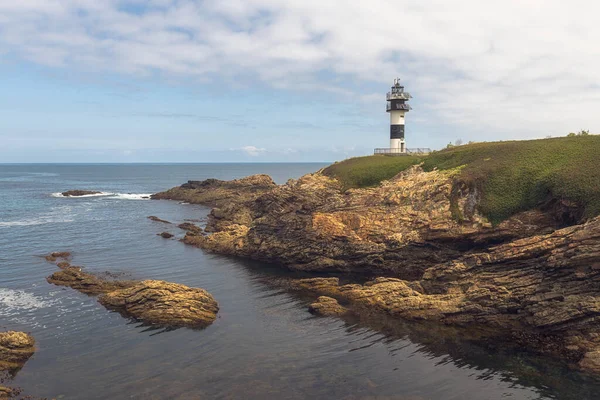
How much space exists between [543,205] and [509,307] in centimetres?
1017

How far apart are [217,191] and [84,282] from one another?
69217 mm

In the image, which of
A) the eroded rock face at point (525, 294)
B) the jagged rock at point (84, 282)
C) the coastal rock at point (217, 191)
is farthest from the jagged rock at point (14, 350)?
the coastal rock at point (217, 191)

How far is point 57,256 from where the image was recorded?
45.3m

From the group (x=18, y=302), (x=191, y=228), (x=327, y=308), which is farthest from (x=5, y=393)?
(x=191, y=228)

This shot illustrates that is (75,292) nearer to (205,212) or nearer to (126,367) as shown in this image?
(126,367)

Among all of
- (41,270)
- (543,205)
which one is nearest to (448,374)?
(543,205)

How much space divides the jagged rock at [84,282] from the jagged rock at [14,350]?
33.6 feet

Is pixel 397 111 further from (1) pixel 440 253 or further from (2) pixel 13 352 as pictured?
(2) pixel 13 352

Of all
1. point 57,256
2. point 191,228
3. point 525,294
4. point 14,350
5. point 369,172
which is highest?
point 369,172

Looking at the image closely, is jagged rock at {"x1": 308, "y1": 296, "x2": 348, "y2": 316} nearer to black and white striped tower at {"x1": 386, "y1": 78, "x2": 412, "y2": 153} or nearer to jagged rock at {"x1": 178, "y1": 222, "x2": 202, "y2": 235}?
jagged rock at {"x1": 178, "y1": 222, "x2": 202, "y2": 235}

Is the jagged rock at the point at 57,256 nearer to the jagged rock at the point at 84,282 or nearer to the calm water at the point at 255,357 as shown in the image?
the calm water at the point at 255,357

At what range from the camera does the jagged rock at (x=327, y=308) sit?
29969 mm

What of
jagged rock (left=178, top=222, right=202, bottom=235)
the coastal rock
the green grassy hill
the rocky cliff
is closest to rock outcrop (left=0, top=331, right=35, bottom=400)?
the rocky cliff

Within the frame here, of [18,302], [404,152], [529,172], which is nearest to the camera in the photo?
[18,302]
